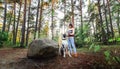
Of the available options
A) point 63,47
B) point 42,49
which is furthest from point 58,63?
point 63,47

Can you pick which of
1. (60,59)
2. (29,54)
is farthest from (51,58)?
(29,54)

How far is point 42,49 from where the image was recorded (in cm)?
1058

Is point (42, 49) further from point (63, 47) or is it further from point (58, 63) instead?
point (63, 47)

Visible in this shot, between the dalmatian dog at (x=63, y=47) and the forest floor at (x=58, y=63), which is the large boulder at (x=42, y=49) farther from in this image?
the dalmatian dog at (x=63, y=47)

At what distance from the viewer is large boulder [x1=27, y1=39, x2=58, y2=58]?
10.6m

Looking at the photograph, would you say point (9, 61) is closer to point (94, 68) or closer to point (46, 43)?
point (46, 43)

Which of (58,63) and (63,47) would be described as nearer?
(58,63)

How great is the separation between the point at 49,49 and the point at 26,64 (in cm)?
153

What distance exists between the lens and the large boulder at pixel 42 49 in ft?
34.9

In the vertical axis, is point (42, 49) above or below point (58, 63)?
above

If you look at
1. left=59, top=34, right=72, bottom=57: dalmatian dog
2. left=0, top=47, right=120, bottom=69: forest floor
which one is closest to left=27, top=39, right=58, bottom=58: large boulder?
left=0, top=47, right=120, bottom=69: forest floor

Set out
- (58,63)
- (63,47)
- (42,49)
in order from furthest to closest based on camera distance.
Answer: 1. (63,47)
2. (42,49)
3. (58,63)

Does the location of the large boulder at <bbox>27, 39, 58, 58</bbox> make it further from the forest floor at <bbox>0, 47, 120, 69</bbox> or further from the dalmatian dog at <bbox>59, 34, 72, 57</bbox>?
the dalmatian dog at <bbox>59, 34, 72, 57</bbox>

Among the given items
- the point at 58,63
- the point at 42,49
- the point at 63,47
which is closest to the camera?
the point at 58,63
